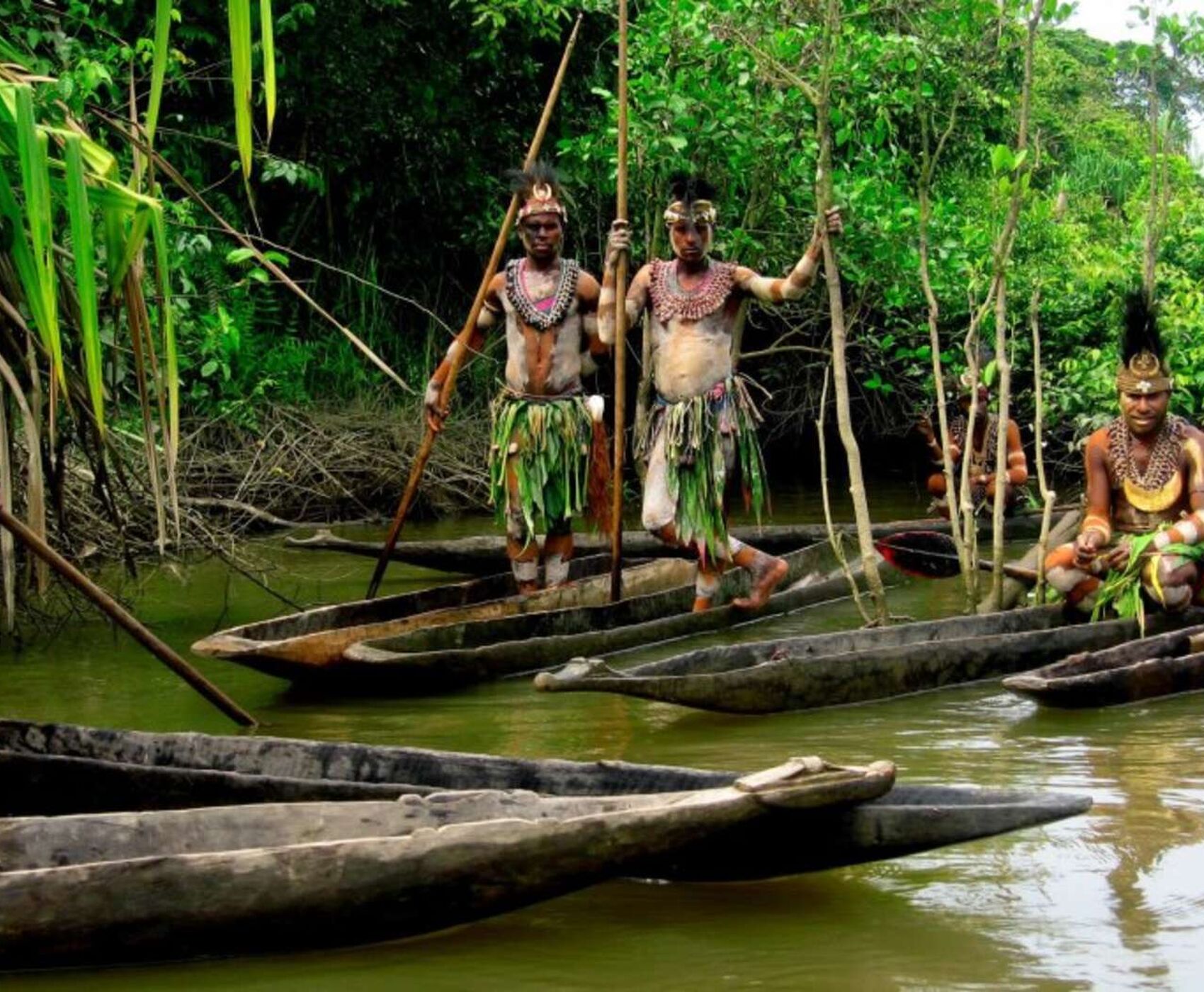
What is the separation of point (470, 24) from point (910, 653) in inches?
308

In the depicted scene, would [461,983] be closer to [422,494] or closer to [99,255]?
[99,255]

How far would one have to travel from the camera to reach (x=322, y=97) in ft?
43.1

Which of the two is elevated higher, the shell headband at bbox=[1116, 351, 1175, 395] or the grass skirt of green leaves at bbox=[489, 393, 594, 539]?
the shell headband at bbox=[1116, 351, 1175, 395]

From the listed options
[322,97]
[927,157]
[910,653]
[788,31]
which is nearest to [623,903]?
[910,653]

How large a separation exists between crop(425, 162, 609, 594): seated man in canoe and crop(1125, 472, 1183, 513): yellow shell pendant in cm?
214

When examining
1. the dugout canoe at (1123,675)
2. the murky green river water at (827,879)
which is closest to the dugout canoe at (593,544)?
the murky green river water at (827,879)

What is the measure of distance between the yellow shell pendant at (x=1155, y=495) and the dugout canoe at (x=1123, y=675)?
517 millimetres

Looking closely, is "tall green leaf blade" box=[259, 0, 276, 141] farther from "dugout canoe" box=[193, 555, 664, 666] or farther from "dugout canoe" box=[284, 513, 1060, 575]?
"dugout canoe" box=[284, 513, 1060, 575]

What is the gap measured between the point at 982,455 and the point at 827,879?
6.57 m

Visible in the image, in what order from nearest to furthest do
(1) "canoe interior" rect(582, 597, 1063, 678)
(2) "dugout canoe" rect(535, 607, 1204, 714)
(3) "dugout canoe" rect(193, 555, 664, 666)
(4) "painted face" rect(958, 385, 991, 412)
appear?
1. (2) "dugout canoe" rect(535, 607, 1204, 714)
2. (1) "canoe interior" rect(582, 597, 1063, 678)
3. (3) "dugout canoe" rect(193, 555, 664, 666)
4. (4) "painted face" rect(958, 385, 991, 412)

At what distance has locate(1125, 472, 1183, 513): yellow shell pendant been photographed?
7047mm

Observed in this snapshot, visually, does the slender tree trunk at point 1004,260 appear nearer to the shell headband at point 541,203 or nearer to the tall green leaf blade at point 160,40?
the shell headband at point 541,203

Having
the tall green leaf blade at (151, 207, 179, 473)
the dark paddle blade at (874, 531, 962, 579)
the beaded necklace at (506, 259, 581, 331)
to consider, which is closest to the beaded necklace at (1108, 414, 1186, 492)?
the dark paddle blade at (874, 531, 962, 579)

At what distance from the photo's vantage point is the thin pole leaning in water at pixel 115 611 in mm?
4848
